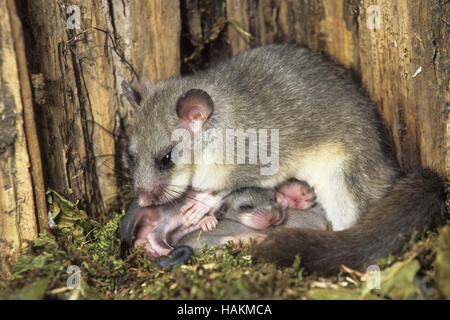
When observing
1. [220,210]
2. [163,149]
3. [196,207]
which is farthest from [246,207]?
[163,149]

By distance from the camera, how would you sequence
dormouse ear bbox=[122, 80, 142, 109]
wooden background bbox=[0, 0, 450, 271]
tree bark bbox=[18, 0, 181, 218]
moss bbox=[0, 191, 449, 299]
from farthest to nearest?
dormouse ear bbox=[122, 80, 142, 109] < tree bark bbox=[18, 0, 181, 218] < wooden background bbox=[0, 0, 450, 271] < moss bbox=[0, 191, 449, 299]

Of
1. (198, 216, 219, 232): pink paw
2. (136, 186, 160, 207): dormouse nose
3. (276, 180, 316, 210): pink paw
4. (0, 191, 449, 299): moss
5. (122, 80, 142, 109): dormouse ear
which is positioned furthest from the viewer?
(276, 180, 316, 210): pink paw

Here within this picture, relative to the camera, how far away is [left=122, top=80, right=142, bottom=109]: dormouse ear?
4035 millimetres

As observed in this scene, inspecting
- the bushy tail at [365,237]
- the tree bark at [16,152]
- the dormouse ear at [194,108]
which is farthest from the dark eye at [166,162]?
the bushy tail at [365,237]

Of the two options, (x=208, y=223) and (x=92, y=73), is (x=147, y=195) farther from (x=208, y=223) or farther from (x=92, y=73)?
(x=92, y=73)

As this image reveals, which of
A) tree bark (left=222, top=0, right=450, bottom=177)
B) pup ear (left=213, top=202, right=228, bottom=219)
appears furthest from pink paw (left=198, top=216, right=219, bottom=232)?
tree bark (left=222, top=0, right=450, bottom=177)

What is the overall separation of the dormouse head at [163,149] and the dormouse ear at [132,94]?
6.8 inches

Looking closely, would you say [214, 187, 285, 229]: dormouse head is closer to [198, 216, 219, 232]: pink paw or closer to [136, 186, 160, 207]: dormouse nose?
[198, 216, 219, 232]: pink paw

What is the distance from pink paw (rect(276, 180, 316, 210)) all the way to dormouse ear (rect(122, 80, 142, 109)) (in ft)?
4.75

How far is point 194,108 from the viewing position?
374cm

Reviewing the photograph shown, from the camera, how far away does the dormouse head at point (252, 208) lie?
3855 millimetres

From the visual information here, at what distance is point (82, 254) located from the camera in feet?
11.1

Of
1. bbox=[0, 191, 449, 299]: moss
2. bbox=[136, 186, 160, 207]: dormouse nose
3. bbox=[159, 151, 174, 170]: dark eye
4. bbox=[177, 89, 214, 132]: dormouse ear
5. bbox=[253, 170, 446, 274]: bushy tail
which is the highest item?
bbox=[177, 89, 214, 132]: dormouse ear

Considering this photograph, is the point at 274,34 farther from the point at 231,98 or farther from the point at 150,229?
the point at 150,229
